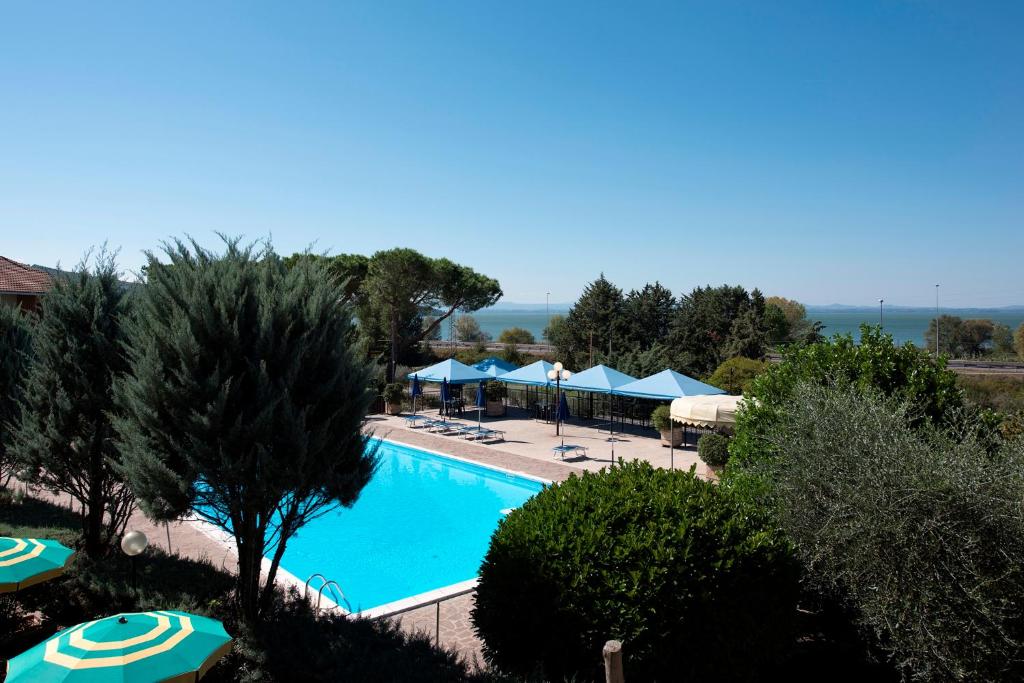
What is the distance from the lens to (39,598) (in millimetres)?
6750

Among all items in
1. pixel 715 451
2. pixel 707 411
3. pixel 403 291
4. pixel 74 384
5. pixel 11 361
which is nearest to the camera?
pixel 74 384

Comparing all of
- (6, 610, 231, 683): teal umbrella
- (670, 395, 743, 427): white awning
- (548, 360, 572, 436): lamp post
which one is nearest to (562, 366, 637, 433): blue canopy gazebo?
(548, 360, 572, 436): lamp post

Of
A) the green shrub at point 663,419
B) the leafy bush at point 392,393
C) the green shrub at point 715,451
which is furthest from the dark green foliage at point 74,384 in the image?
the leafy bush at point 392,393

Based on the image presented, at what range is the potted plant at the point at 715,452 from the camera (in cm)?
1408

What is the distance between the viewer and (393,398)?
25.8 metres

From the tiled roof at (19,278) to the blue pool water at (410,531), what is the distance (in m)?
18.3

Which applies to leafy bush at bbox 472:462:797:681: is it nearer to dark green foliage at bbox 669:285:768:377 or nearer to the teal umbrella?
the teal umbrella

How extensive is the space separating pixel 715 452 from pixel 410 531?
746 centimetres

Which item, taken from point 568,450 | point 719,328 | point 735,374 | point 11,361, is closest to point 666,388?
point 568,450

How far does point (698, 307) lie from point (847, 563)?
34.4m

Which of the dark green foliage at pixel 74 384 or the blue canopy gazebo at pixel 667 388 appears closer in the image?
the dark green foliage at pixel 74 384

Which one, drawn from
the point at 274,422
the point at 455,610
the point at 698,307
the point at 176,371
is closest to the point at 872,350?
the point at 455,610

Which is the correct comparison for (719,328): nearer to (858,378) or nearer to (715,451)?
(715,451)

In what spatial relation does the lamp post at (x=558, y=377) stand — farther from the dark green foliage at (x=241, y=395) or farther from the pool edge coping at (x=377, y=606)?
the dark green foliage at (x=241, y=395)
